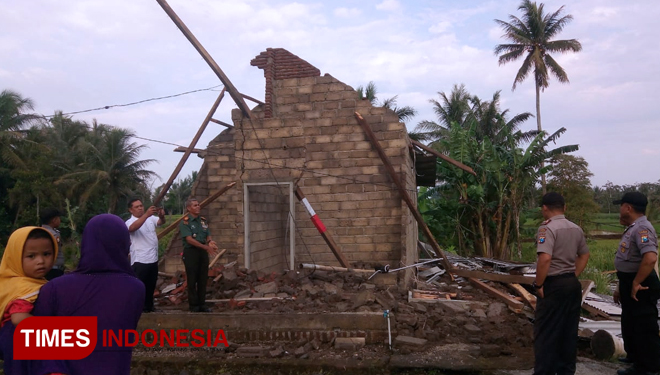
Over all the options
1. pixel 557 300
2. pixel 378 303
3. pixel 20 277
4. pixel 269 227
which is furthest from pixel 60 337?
pixel 269 227

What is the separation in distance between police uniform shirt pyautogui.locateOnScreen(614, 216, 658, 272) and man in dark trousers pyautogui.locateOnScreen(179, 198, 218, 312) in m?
4.55

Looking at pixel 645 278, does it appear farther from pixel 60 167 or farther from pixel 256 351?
pixel 60 167

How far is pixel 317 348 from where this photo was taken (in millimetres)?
5512

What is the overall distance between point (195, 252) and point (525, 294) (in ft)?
17.5

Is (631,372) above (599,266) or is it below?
above

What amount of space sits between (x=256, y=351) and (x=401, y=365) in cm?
164

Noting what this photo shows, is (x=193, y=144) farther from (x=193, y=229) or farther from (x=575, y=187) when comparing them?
(x=575, y=187)

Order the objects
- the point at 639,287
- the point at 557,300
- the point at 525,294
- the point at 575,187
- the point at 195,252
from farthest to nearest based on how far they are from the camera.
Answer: the point at 575,187 → the point at 525,294 → the point at 195,252 → the point at 639,287 → the point at 557,300

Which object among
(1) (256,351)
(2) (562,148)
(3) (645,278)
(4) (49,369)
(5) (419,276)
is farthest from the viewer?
(2) (562,148)

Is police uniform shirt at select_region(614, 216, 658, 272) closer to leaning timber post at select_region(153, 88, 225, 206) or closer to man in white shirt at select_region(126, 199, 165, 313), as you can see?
man in white shirt at select_region(126, 199, 165, 313)

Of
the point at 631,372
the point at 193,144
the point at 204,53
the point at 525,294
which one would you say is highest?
the point at 204,53

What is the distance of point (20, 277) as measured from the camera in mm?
2178

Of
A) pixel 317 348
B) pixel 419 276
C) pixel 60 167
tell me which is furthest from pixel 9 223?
pixel 317 348

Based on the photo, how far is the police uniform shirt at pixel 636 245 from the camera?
14.0ft
